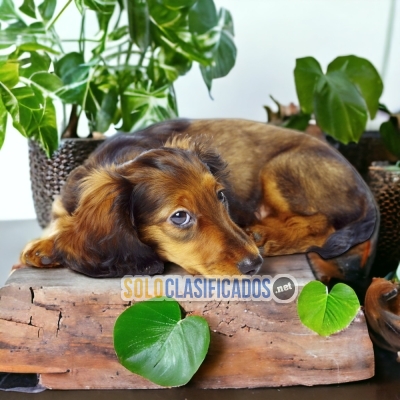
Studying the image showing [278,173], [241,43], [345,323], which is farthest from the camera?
[241,43]

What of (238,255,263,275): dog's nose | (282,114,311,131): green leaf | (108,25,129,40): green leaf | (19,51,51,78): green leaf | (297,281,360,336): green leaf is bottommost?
(297,281,360,336): green leaf

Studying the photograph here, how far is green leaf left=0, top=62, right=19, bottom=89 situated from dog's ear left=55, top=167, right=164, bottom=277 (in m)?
0.22

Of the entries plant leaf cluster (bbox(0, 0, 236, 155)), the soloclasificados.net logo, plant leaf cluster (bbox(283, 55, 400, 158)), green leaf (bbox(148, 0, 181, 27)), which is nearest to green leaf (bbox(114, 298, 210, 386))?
the soloclasificados.net logo

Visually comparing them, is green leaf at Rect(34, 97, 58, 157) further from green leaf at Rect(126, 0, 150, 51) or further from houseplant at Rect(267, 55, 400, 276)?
houseplant at Rect(267, 55, 400, 276)

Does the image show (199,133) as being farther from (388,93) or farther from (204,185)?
(388,93)

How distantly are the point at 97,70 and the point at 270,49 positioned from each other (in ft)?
1.44

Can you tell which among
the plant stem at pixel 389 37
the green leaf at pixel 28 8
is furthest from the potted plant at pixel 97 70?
the plant stem at pixel 389 37

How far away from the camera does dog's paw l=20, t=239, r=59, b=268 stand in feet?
2.08

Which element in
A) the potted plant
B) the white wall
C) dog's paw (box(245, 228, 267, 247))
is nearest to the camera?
dog's paw (box(245, 228, 267, 247))

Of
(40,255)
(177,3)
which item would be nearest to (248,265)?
(40,255)

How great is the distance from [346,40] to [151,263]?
824mm

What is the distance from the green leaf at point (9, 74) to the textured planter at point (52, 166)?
16 cm

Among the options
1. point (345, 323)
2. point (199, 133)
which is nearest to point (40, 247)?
point (199, 133)

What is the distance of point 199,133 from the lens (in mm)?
696
